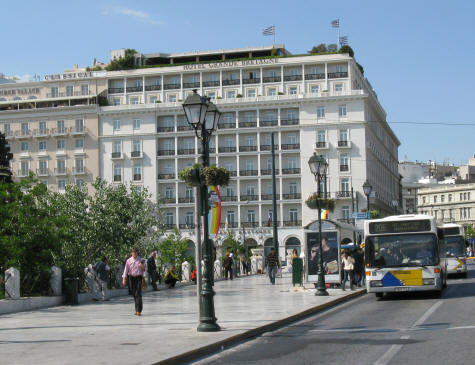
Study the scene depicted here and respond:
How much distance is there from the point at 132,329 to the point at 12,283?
7.19 meters

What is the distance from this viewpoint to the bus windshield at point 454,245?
3967 centimetres

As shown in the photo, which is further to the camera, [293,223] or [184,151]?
[184,151]

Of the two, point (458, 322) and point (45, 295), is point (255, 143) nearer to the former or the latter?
point (45, 295)

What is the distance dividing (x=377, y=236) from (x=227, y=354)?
12924 millimetres

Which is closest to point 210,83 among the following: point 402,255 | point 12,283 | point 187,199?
point 187,199

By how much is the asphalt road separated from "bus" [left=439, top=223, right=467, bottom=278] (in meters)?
19.1

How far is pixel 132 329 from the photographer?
15195 mm

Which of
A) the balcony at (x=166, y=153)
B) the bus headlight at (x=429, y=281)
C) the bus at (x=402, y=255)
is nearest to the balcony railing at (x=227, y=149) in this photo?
the balcony at (x=166, y=153)

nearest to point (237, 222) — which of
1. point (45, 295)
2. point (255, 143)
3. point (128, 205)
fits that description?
point (255, 143)

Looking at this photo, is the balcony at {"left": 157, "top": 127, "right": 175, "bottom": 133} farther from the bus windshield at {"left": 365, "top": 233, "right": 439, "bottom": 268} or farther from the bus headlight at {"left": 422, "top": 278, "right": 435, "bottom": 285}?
the bus headlight at {"left": 422, "top": 278, "right": 435, "bottom": 285}

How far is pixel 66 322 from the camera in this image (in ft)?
57.0

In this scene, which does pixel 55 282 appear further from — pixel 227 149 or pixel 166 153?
pixel 166 153

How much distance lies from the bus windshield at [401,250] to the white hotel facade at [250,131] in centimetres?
6134

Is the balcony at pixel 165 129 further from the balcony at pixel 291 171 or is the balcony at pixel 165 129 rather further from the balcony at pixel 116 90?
the balcony at pixel 291 171
